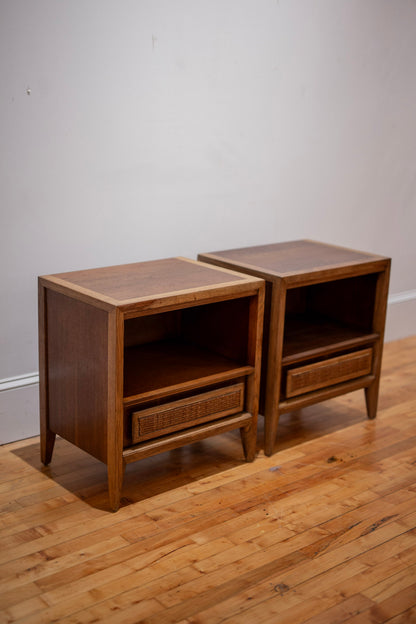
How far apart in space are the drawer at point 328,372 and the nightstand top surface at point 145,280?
0.38m

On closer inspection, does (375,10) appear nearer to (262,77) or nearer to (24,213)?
(262,77)

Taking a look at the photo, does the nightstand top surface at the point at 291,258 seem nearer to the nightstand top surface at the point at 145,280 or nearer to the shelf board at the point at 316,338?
the nightstand top surface at the point at 145,280

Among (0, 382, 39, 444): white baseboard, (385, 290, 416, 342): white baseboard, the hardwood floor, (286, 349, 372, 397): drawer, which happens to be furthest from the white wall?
(286, 349, 372, 397): drawer

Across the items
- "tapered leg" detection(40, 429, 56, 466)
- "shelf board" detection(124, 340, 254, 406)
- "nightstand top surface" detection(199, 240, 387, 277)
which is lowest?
"tapered leg" detection(40, 429, 56, 466)

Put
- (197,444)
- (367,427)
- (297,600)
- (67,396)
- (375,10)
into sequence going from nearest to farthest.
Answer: (297,600) → (67,396) → (197,444) → (367,427) → (375,10)

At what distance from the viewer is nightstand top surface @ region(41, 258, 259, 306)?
1889 mm

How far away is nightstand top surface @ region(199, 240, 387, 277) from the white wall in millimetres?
224

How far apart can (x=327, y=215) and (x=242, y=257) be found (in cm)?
77

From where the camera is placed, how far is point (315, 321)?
8.63 feet

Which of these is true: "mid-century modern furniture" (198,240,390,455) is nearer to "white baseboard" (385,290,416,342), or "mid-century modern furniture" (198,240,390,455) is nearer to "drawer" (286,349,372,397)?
"drawer" (286,349,372,397)

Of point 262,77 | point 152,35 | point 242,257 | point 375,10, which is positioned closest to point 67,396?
point 242,257

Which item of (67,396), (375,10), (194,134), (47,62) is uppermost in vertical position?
(375,10)

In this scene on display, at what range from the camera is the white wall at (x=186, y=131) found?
2148mm

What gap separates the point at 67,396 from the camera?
2025 millimetres
